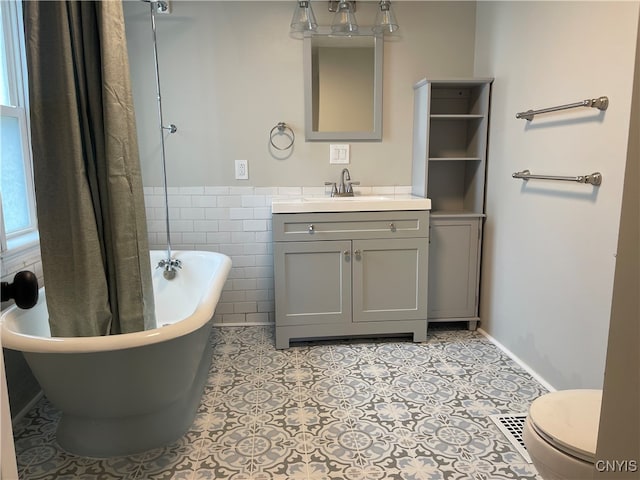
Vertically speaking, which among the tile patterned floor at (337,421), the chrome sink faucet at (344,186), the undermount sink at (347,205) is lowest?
the tile patterned floor at (337,421)

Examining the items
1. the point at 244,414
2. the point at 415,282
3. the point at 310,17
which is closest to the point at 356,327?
the point at 415,282

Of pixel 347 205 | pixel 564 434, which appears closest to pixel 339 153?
pixel 347 205

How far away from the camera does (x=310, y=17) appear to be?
10.2 feet

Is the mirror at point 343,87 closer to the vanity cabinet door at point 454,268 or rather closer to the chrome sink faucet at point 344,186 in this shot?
the chrome sink faucet at point 344,186

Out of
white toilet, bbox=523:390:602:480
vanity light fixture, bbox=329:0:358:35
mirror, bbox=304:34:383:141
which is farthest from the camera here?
mirror, bbox=304:34:383:141

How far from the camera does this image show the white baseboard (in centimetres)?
253

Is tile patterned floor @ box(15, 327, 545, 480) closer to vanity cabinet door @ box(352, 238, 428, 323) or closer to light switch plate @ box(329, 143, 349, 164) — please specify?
vanity cabinet door @ box(352, 238, 428, 323)

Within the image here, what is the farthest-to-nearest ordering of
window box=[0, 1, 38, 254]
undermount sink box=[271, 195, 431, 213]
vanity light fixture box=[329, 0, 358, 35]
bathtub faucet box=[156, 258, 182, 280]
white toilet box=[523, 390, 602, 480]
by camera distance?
vanity light fixture box=[329, 0, 358, 35] → bathtub faucet box=[156, 258, 182, 280] → undermount sink box=[271, 195, 431, 213] → window box=[0, 1, 38, 254] → white toilet box=[523, 390, 602, 480]

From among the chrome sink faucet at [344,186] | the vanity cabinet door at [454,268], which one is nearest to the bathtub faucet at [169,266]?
the chrome sink faucet at [344,186]

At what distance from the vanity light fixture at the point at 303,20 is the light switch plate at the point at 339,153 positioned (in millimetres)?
802

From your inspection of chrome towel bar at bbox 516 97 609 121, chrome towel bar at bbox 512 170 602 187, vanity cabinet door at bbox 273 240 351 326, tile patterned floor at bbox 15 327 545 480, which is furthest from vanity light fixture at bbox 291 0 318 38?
tile patterned floor at bbox 15 327 545 480

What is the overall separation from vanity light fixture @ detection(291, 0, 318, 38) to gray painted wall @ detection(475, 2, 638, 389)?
3.89ft

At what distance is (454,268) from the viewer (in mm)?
3277

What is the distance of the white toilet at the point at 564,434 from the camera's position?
4.35 feet
